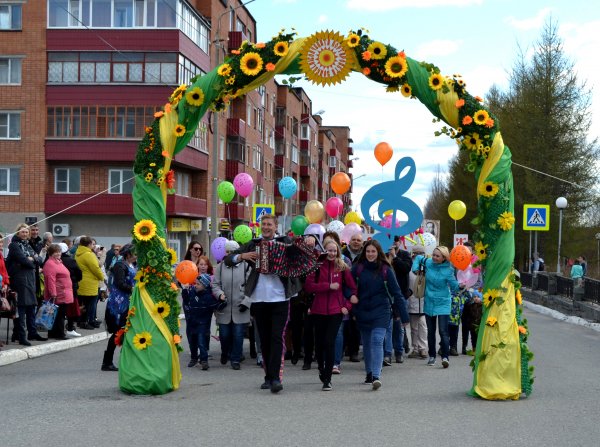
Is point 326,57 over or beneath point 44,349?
over

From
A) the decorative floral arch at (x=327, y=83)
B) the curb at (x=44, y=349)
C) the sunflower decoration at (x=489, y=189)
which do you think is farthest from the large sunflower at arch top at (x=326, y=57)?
the curb at (x=44, y=349)

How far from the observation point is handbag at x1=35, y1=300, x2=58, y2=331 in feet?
47.7

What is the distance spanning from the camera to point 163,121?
10.7 m

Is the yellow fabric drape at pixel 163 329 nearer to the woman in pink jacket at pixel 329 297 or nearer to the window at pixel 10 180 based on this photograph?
the woman in pink jacket at pixel 329 297

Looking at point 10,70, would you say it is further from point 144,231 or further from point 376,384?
point 376,384

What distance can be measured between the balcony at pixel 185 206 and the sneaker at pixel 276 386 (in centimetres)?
3120

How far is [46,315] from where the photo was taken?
47.8ft

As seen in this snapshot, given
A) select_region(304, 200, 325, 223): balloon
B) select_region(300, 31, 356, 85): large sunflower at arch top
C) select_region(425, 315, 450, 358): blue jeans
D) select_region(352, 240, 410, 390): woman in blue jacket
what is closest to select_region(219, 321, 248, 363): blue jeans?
select_region(352, 240, 410, 390): woman in blue jacket

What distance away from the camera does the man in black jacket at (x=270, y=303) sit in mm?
10148

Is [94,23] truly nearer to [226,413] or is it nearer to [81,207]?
[81,207]

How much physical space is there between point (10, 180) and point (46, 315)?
28995 millimetres

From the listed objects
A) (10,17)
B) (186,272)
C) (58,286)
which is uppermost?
(10,17)

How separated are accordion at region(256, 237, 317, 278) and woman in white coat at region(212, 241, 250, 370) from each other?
201cm

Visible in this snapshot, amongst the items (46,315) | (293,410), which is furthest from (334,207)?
(293,410)
